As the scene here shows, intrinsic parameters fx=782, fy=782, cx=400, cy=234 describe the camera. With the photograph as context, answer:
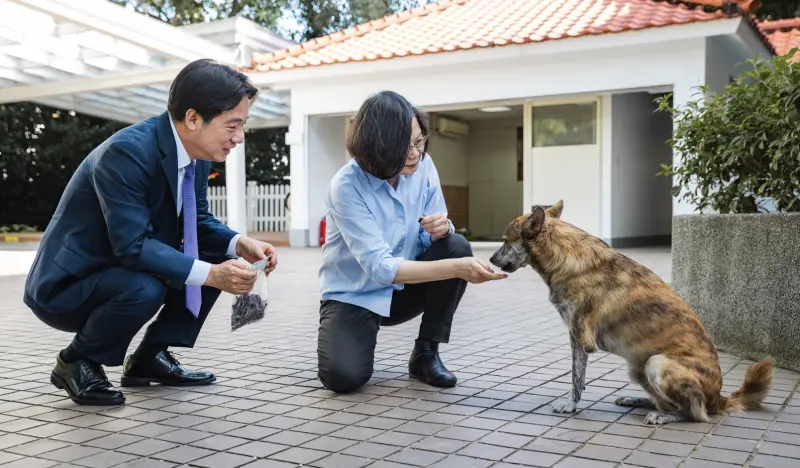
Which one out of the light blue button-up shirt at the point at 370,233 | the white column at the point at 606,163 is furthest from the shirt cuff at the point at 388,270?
the white column at the point at 606,163

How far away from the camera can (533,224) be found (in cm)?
350

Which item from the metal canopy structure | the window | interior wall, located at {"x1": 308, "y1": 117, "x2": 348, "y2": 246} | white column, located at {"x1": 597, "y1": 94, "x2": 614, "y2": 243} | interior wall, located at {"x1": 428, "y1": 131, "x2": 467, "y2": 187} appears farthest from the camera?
interior wall, located at {"x1": 428, "y1": 131, "x2": 467, "y2": 187}

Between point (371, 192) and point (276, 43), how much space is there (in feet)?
48.8

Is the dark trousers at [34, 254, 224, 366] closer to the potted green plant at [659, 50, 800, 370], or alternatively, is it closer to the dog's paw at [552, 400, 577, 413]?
the dog's paw at [552, 400, 577, 413]

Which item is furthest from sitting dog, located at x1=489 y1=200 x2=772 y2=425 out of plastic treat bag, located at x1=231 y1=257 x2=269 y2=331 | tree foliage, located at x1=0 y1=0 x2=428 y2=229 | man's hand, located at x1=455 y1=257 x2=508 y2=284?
tree foliage, located at x1=0 y1=0 x2=428 y2=229

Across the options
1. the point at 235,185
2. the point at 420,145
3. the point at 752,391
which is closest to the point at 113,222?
the point at 420,145

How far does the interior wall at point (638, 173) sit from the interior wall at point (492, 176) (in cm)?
430

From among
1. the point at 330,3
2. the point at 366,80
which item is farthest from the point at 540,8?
the point at 330,3

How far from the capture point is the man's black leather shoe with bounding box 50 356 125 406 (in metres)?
3.66

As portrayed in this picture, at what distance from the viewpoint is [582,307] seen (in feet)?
11.4

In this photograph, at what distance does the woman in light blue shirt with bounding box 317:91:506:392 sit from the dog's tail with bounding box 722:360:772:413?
1.16 metres

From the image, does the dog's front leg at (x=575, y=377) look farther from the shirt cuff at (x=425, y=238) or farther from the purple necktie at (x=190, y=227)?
the purple necktie at (x=190, y=227)

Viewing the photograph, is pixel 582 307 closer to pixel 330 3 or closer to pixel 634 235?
pixel 634 235

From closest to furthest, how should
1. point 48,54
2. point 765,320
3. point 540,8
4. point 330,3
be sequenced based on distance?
point 765,320
point 48,54
point 540,8
point 330,3
